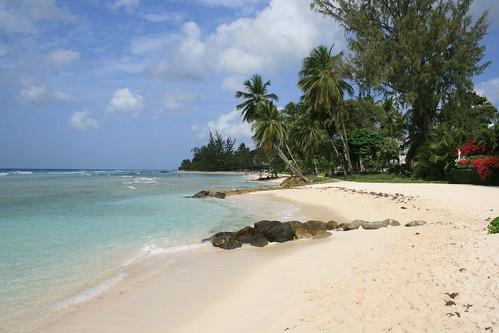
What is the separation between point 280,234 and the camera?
1134 centimetres

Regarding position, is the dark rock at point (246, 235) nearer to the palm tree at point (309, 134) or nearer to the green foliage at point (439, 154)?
the green foliage at point (439, 154)

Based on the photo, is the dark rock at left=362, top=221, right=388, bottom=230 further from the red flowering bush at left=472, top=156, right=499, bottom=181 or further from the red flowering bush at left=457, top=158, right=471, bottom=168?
the red flowering bush at left=457, top=158, right=471, bottom=168

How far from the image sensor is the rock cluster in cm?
1100

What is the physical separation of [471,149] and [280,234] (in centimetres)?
1846

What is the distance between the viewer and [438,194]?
18.8m

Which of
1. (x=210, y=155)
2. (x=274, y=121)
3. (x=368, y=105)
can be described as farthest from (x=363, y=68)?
(x=210, y=155)

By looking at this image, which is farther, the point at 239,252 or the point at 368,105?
the point at 368,105

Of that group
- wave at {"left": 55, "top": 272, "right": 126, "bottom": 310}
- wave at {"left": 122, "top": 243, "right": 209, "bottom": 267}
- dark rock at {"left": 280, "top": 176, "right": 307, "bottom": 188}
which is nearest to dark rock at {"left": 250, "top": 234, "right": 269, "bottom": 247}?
wave at {"left": 122, "top": 243, "right": 209, "bottom": 267}

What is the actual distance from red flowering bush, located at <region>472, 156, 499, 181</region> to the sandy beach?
11.9m

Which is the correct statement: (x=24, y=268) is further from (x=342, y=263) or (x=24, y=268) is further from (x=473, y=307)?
(x=473, y=307)

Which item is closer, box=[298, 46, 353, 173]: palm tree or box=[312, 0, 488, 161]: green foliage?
box=[312, 0, 488, 161]: green foliage

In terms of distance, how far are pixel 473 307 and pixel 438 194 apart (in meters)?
15.5

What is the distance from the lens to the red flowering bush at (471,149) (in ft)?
78.9

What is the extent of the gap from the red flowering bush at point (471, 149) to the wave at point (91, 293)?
23088mm
